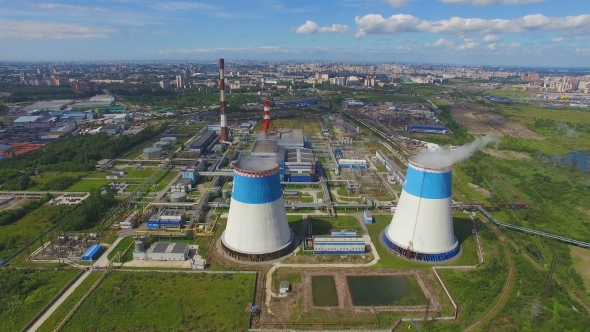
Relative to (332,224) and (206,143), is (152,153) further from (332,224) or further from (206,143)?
(332,224)

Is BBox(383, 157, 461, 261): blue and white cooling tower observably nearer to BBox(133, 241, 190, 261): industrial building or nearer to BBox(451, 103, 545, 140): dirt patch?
BBox(133, 241, 190, 261): industrial building

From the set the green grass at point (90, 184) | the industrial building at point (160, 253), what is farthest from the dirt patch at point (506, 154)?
the green grass at point (90, 184)

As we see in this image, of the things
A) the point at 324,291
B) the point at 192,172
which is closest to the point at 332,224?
the point at 324,291

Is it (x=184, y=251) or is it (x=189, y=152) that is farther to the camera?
(x=189, y=152)

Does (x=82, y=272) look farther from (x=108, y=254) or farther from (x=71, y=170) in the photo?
(x=71, y=170)

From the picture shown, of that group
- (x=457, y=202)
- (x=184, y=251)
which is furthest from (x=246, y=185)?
(x=457, y=202)

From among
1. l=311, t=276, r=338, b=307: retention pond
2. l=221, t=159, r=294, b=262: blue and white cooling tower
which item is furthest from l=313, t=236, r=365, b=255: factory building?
A: l=311, t=276, r=338, b=307: retention pond
